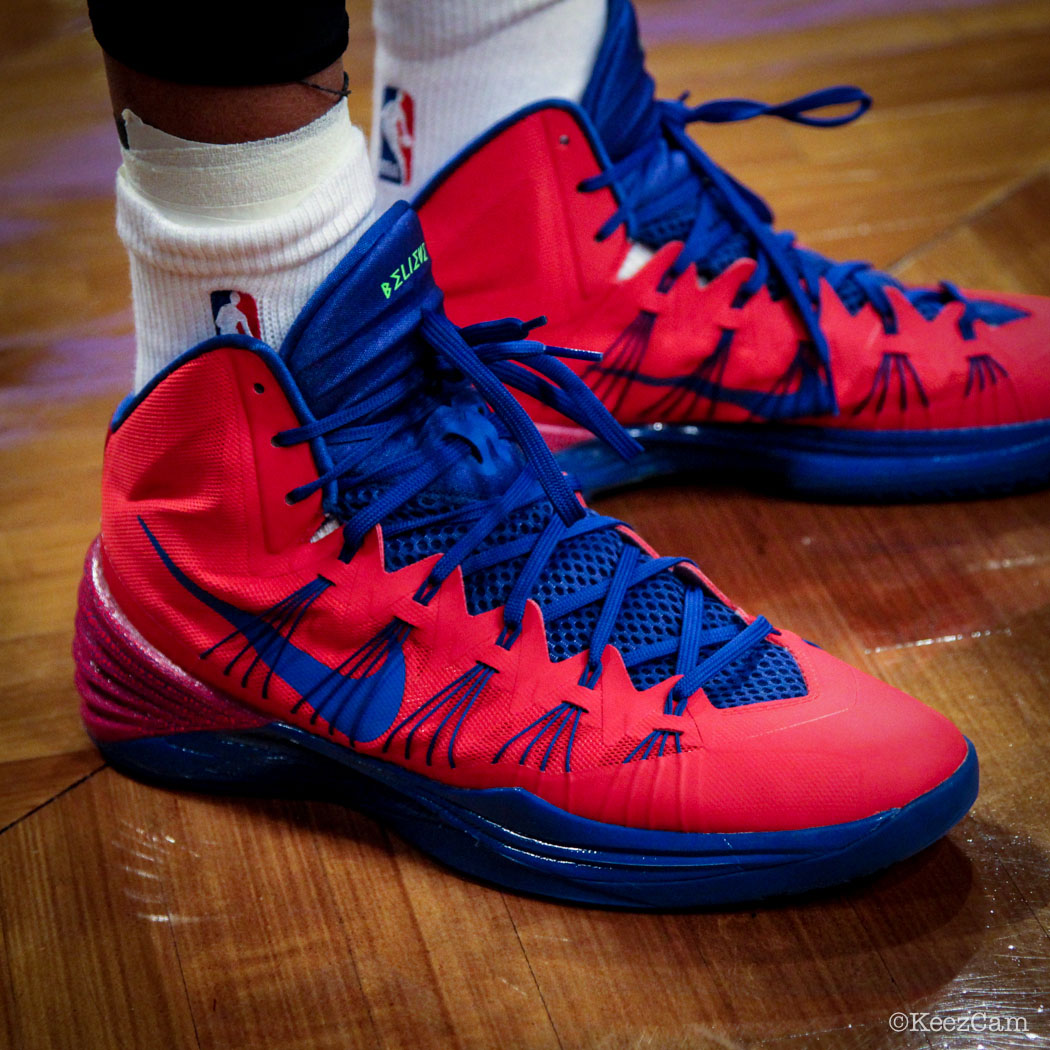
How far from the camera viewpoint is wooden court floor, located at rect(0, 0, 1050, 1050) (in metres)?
0.64

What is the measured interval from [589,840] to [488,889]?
76 millimetres

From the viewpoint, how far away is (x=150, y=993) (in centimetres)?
65

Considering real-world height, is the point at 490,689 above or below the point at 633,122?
below

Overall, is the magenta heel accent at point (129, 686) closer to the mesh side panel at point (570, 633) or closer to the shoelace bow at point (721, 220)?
the mesh side panel at point (570, 633)

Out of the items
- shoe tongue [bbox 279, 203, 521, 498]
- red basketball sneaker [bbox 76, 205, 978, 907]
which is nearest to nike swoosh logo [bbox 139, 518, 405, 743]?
red basketball sneaker [bbox 76, 205, 978, 907]

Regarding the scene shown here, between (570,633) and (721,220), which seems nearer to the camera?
(570,633)

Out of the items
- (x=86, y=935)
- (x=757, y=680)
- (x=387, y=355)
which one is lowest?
(x=86, y=935)

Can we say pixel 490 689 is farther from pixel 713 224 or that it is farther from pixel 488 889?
pixel 713 224

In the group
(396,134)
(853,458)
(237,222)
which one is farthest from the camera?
(853,458)

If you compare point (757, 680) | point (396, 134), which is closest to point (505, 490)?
point (757, 680)

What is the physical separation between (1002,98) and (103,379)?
104 cm

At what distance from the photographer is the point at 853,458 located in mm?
912

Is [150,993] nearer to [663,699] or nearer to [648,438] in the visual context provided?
[663,699]

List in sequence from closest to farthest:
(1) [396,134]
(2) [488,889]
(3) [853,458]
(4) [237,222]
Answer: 1. (4) [237,222]
2. (2) [488,889]
3. (1) [396,134]
4. (3) [853,458]
